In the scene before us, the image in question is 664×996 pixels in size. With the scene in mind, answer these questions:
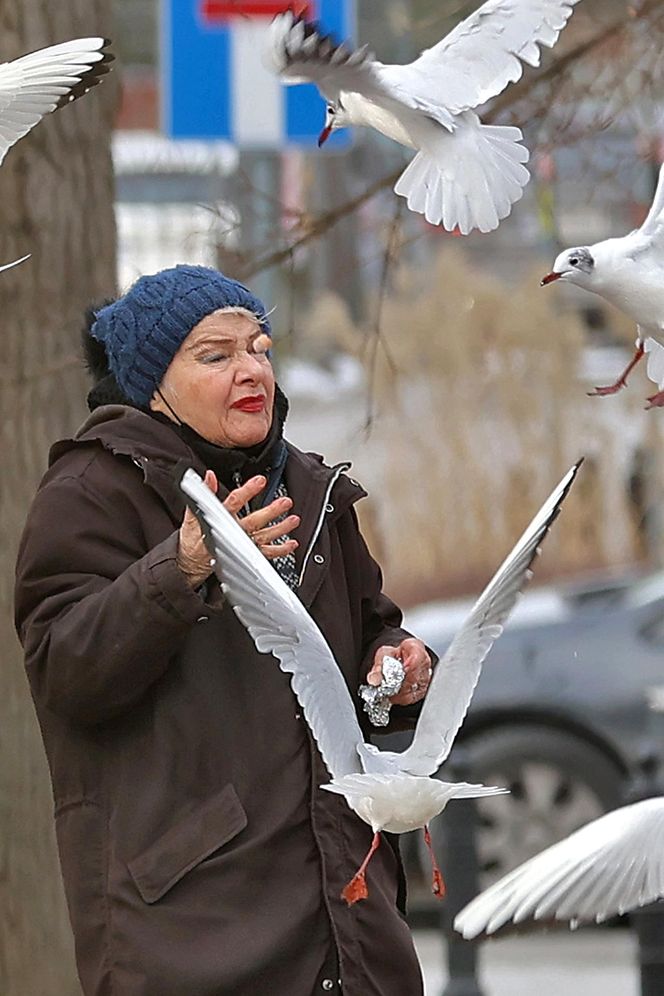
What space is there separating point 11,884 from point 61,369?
1016mm

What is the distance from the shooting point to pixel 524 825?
7.22m

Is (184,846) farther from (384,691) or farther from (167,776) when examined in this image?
(384,691)

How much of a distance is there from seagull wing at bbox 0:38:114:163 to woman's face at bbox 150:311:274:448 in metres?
0.37

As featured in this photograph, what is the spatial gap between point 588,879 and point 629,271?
818 mm

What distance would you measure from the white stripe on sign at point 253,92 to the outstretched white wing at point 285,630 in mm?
2986

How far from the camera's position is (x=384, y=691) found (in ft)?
9.36

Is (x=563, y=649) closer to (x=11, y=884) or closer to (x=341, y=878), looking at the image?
(x=11, y=884)

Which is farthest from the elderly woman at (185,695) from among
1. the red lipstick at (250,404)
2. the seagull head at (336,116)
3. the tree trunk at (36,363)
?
the tree trunk at (36,363)

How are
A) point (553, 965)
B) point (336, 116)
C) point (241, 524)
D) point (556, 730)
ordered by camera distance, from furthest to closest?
point (556, 730) → point (553, 965) → point (336, 116) → point (241, 524)

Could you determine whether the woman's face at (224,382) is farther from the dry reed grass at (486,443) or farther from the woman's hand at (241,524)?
the dry reed grass at (486,443)

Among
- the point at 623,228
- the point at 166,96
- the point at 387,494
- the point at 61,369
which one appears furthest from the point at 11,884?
the point at 623,228

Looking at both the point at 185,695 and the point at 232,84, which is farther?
the point at 232,84

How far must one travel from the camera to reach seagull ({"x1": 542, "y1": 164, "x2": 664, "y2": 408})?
2.61 meters

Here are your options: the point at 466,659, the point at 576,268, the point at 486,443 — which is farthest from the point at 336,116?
the point at 486,443
